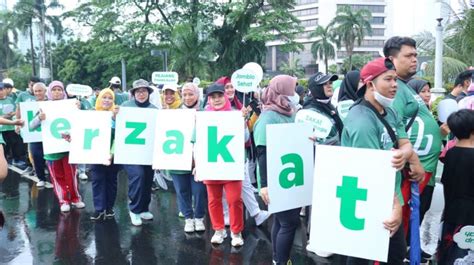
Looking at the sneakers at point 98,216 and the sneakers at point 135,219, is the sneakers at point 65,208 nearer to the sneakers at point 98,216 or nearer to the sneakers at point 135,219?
the sneakers at point 98,216

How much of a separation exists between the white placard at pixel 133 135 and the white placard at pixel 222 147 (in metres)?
1.12

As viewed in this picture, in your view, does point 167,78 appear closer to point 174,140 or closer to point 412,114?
point 174,140

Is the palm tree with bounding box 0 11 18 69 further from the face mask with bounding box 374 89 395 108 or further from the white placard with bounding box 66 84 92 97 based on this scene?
the face mask with bounding box 374 89 395 108

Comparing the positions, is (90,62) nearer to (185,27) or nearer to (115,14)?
(115,14)

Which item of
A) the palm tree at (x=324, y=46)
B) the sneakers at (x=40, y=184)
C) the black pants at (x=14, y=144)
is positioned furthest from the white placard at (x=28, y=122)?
the palm tree at (x=324, y=46)

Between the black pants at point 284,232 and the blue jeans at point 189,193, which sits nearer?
the black pants at point 284,232

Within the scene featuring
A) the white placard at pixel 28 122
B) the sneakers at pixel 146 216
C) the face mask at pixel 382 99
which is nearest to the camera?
the face mask at pixel 382 99

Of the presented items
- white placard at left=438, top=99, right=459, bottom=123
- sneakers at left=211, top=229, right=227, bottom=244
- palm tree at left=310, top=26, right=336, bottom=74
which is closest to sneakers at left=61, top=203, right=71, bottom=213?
sneakers at left=211, top=229, right=227, bottom=244

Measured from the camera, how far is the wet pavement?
4.88 m

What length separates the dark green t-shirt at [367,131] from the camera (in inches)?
111

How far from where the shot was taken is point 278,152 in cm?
369

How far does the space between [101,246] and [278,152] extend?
8.89ft

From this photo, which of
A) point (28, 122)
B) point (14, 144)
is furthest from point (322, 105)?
point (14, 144)

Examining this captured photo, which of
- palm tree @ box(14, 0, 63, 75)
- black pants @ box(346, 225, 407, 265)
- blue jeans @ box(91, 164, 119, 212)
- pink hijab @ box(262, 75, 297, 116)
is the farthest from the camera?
palm tree @ box(14, 0, 63, 75)
